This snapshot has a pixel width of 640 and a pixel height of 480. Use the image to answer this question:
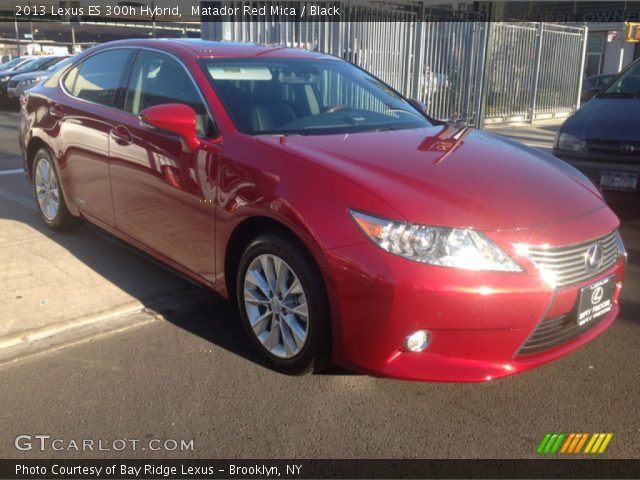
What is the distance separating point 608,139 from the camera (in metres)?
5.93

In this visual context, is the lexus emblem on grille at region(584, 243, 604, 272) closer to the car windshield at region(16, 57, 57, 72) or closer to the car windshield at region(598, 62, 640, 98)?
the car windshield at region(598, 62, 640, 98)

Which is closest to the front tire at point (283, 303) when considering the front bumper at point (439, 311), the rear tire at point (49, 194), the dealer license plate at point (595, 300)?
the front bumper at point (439, 311)

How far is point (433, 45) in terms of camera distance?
13148mm

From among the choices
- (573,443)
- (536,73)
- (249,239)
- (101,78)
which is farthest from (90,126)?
(536,73)

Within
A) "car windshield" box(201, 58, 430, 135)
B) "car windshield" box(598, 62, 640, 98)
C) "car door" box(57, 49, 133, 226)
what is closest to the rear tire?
"car door" box(57, 49, 133, 226)

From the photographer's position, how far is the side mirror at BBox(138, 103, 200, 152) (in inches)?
137

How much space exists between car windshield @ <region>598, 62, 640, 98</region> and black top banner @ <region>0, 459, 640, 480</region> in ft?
16.3

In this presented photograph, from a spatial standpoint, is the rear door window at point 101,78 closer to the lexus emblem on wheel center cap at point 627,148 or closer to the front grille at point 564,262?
the front grille at point 564,262

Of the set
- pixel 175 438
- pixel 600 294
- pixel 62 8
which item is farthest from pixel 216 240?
pixel 62 8

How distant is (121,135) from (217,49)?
2.81 feet

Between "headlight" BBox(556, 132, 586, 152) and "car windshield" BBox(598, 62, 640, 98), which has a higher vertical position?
"car windshield" BBox(598, 62, 640, 98)

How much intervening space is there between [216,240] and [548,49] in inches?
577

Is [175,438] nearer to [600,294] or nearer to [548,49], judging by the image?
[600,294]

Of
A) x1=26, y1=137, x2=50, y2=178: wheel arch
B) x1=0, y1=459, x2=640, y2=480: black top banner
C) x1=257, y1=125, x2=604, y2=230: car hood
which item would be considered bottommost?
x1=0, y1=459, x2=640, y2=480: black top banner
